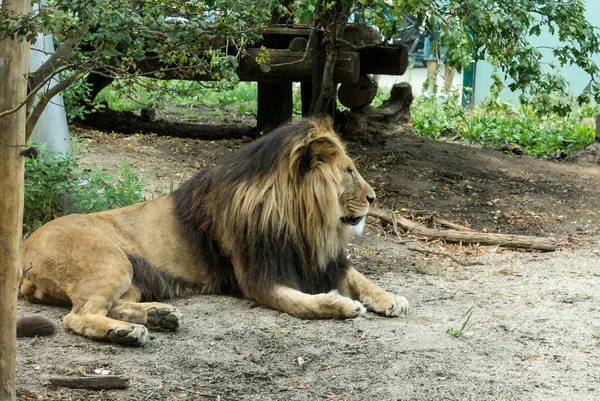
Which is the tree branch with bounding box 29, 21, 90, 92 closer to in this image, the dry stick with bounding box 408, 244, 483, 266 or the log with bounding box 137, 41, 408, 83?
the dry stick with bounding box 408, 244, 483, 266

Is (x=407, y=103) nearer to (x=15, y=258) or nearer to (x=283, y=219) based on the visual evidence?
(x=283, y=219)

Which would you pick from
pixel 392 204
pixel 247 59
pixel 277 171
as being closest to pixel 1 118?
pixel 277 171

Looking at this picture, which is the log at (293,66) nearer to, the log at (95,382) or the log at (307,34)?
the log at (307,34)

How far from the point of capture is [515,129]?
37.4 ft

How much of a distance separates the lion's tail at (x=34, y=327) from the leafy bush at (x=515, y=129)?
6307mm

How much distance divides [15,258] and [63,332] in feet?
4.86

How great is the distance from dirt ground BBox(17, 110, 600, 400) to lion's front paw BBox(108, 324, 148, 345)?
41mm

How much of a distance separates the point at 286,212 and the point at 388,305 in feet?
2.46

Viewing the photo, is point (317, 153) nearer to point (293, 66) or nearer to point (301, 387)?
point (301, 387)

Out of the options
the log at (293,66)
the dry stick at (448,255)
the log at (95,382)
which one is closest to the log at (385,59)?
the log at (293,66)

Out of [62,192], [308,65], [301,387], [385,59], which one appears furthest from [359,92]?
[301,387]

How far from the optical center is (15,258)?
270 centimetres

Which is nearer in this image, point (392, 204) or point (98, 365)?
point (98, 365)

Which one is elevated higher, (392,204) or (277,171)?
(277,171)
